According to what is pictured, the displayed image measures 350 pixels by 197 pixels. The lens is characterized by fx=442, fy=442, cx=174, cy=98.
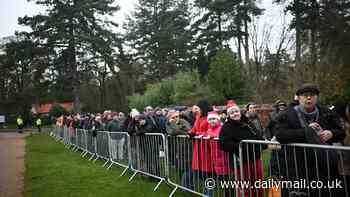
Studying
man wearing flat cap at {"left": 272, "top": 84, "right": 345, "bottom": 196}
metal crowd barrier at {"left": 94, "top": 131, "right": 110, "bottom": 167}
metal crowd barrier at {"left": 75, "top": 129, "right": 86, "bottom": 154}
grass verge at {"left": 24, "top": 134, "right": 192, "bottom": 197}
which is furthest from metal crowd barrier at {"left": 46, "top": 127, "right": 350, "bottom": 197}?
metal crowd barrier at {"left": 75, "top": 129, "right": 86, "bottom": 154}

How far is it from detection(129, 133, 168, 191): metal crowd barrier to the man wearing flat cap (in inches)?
159

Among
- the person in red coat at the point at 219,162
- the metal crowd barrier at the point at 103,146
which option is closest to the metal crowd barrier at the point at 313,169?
the person in red coat at the point at 219,162

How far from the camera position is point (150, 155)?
9.78 meters

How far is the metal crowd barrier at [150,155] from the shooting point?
29.7 feet

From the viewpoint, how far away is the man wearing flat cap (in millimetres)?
4559

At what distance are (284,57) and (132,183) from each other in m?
22.6

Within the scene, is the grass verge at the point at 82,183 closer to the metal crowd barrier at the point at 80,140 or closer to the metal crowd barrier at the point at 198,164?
the metal crowd barrier at the point at 198,164

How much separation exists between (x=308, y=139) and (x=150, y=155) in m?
5.54

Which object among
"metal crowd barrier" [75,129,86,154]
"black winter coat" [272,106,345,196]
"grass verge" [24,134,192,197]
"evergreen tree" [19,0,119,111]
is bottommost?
"grass verge" [24,134,192,197]

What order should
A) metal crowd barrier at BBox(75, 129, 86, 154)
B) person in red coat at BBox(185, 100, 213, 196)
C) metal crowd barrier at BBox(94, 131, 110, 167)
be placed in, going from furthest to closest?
metal crowd barrier at BBox(75, 129, 86, 154), metal crowd barrier at BBox(94, 131, 110, 167), person in red coat at BBox(185, 100, 213, 196)

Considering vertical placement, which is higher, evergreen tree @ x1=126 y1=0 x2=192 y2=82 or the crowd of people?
evergreen tree @ x1=126 y1=0 x2=192 y2=82

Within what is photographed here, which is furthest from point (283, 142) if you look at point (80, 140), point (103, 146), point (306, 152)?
point (80, 140)

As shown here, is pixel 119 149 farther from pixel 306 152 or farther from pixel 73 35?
pixel 73 35

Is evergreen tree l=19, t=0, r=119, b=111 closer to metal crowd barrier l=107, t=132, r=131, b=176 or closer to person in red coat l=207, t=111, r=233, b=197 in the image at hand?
metal crowd barrier l=107, t=132, r=131, b=176
